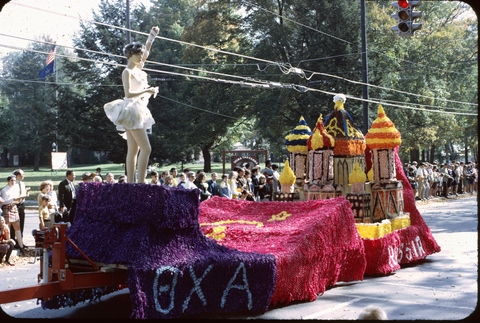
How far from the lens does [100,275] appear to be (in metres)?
6.55

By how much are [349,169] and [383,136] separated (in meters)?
0.93

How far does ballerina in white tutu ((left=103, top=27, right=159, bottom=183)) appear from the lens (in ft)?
23.2

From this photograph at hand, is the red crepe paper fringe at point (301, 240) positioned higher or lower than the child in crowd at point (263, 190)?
lower

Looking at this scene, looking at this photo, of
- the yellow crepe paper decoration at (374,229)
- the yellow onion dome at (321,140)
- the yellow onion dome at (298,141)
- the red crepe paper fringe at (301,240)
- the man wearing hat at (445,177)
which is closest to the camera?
the red crepe paper fringe at (301,240)

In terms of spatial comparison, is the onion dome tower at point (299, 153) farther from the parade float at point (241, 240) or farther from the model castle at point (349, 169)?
the parade float at point (241, 240)

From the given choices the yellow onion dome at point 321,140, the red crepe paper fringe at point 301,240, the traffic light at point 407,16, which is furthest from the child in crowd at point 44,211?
the traffic light at point 407,16

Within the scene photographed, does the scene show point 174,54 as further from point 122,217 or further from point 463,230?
point 122,217

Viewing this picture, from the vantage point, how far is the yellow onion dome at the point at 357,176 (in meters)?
11.3

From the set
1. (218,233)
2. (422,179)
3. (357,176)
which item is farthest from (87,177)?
(422,179)

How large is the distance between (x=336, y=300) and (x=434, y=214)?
14.9m

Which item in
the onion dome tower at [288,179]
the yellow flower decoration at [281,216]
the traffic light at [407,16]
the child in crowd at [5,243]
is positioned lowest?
the child in crowd at [5,243]

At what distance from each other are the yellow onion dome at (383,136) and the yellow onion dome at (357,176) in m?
0.91

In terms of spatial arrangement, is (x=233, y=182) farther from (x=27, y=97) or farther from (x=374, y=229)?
(x=27, y=97)

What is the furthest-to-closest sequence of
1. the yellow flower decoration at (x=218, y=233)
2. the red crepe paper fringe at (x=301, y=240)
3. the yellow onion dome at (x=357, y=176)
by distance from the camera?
the yellow onion dome at (x=357, y=176) < the yellow flower decoration at (x=218, y=233) < the red crepe paper fringe at (x=301, y=240)
